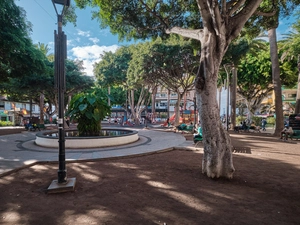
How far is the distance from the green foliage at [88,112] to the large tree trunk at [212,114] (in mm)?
8060

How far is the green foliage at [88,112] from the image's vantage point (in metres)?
11.3

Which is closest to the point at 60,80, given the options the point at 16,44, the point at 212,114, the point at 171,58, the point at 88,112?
the point at 212,114

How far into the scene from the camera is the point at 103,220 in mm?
3043

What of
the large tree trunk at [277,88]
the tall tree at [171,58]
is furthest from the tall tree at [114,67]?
the large tree trunk at [277,88]

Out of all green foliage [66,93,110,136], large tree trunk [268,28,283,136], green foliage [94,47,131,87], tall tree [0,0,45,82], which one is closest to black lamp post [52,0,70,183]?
green foliage [66,93,110,136]

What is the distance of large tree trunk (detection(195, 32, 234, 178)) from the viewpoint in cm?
486

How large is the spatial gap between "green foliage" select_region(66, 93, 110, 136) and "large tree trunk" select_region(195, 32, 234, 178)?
8.06 meters

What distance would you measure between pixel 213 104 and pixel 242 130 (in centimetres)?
1806

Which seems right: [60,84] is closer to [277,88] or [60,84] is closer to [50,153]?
[50,153]

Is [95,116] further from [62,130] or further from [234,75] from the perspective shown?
[234,75]

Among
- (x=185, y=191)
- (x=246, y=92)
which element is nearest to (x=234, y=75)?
(x=246, y=92)

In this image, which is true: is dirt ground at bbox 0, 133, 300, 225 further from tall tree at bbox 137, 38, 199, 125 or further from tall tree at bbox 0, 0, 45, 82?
tall tree at bbox 137, 38, 199, 125

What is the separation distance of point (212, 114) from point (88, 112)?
853 cm

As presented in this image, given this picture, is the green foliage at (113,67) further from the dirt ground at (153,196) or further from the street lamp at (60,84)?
the street lamp at (60,84)
